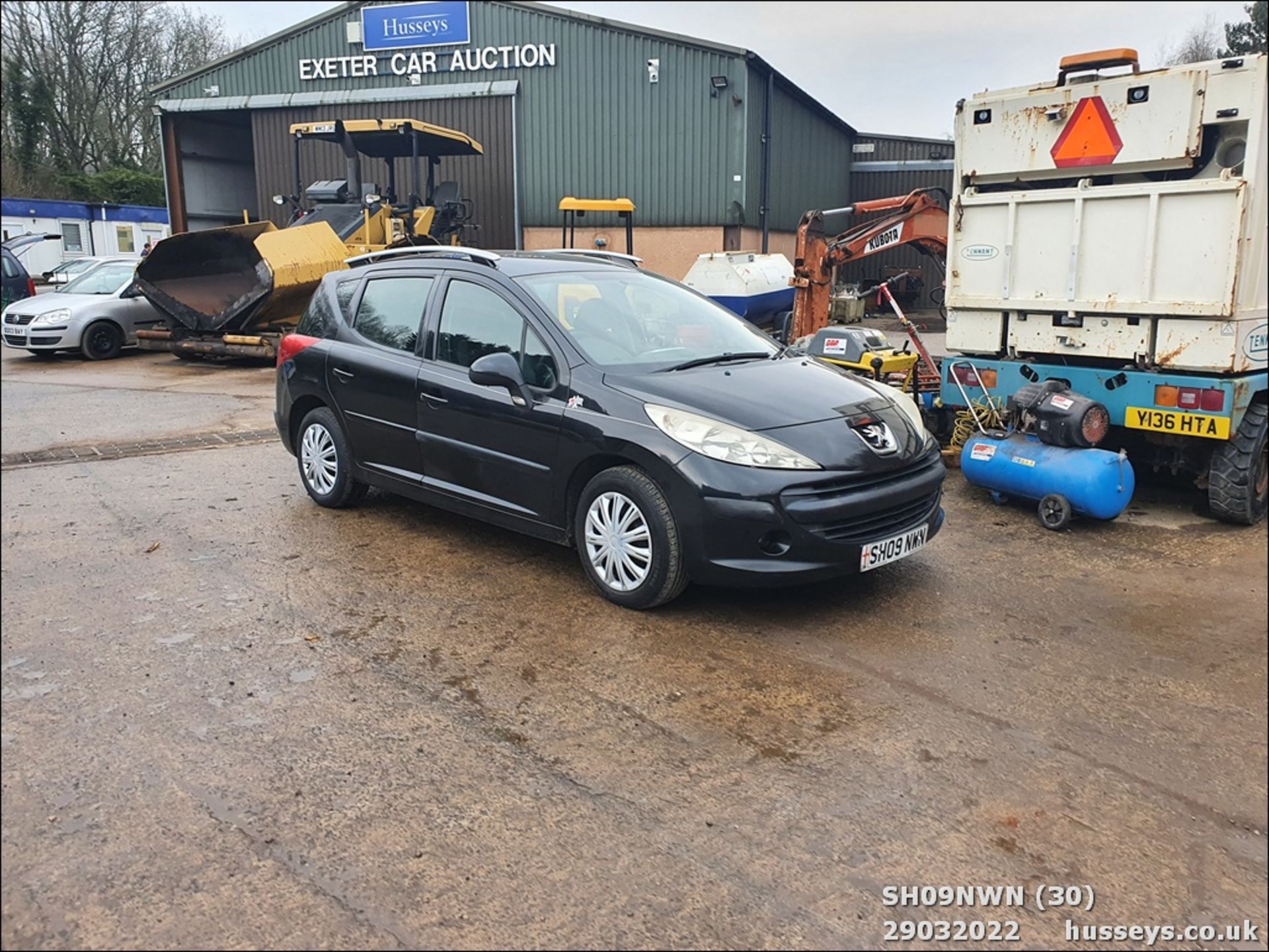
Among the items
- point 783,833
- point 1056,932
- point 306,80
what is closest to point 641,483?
point 783,833

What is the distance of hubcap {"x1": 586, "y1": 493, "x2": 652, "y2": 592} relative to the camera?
4.62 metres

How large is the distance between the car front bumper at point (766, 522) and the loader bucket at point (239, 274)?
35.4ft

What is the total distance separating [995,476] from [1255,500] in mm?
1561

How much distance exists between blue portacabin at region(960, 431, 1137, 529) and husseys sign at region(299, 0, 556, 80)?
1731 centimetres

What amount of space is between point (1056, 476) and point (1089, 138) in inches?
91.1

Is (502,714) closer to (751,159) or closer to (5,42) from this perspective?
(5,42)

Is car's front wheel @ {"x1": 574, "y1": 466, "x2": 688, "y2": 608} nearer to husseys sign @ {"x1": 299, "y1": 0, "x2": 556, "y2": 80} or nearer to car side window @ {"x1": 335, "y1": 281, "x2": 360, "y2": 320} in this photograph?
car side window @ {"x1": 335, "y1": 281, "x2": 360, "y2": 320}

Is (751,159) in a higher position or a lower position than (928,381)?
higher

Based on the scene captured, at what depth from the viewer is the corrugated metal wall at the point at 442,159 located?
71.2ft

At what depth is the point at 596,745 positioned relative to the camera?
137 inches

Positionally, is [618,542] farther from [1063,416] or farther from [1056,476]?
[1063,416]

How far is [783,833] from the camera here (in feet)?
9.73

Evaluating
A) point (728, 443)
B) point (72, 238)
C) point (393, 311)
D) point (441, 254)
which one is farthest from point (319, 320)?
point (72, 238)

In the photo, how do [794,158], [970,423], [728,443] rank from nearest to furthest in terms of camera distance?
[728,443] → [970,423] → [794,158]
